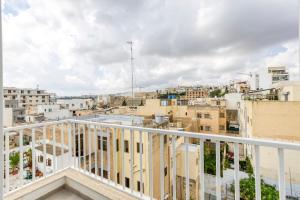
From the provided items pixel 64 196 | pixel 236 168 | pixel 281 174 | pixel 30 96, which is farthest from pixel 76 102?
pixel 281 174

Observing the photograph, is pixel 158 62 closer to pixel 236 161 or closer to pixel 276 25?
pixel 276 25

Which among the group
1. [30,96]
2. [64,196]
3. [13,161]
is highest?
[30,96]

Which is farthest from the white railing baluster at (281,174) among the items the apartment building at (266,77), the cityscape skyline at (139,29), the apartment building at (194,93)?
the apartment building at (194,93)

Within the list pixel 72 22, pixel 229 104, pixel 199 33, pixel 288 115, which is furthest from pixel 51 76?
pixel 229 104

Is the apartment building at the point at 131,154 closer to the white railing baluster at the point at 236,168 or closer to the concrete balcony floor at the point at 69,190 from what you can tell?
the concrete balcony floor at the point at 69,190

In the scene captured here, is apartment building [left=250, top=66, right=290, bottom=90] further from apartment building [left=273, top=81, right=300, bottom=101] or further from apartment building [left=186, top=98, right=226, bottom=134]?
apartment building [left=186, top=98, right=226, bottom=134]

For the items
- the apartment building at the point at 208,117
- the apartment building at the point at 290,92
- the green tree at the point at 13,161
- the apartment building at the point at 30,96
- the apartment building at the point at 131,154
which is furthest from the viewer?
the apartment building at the point at 30,96

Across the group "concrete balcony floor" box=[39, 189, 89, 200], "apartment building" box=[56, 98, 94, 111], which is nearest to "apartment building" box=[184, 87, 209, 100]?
"apartment building" box=[56, 98, 94, 111]

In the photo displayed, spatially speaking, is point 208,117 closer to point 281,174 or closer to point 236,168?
point 236,168

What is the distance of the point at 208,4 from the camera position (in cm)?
265

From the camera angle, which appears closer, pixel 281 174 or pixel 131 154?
pixel 281 174

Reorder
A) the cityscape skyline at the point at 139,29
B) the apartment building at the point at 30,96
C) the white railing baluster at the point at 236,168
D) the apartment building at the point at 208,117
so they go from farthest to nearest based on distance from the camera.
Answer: the apartment building at the point at 30,96
the apartment building at the point at 208,117
the cityscape skyline at the point at 139,29
the white railing baluster at the point at 236,168

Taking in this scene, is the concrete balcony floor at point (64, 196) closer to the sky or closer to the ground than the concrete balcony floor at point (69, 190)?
closer to the ground

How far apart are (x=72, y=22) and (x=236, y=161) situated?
3.55 metres
